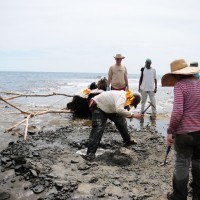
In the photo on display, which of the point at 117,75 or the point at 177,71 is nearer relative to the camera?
the point at 177,71

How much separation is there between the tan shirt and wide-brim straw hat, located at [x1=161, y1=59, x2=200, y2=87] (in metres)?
4.88

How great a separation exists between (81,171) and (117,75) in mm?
4478

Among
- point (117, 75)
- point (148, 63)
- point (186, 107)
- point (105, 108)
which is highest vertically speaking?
point (148, 63)

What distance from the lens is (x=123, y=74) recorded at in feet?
30.3

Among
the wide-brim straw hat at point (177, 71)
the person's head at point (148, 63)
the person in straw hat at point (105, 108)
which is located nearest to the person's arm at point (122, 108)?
the person in straw hat at point (105, 108)

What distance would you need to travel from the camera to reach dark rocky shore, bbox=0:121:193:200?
14.9 feet

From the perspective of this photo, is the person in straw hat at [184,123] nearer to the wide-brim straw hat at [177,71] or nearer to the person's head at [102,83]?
the wide-brim straw hat at [177,71]

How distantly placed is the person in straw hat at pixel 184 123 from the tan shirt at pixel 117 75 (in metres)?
5.16

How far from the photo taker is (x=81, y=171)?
5.33 m

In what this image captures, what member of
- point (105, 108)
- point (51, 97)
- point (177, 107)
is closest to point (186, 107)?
point (177, 107)

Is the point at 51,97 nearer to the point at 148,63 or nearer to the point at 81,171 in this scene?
the point at 148,63

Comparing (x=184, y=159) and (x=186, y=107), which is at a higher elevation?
(x=186, y=107)

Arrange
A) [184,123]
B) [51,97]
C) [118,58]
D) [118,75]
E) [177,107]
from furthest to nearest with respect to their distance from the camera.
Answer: [51,97] < [118,75] < [118,58] < [184,123] < [177,107]

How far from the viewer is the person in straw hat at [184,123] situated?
3.74 meters
